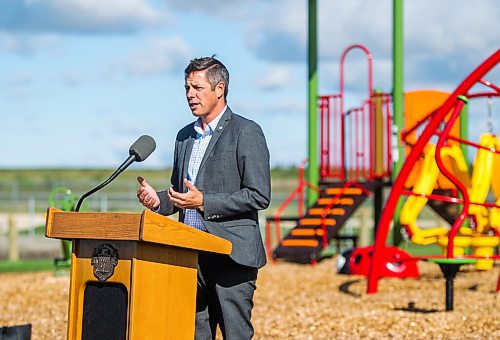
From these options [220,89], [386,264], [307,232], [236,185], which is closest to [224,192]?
[236,185]

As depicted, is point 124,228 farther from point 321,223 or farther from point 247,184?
point 321,223

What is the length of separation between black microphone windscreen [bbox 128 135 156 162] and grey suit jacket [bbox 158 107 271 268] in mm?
289

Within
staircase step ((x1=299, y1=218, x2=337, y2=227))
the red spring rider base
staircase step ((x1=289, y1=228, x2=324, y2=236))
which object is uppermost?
staircase step ((x1=299, y1=218, x2=337, y2=227))

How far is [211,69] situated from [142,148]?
49cm

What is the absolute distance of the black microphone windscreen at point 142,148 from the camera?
394cm

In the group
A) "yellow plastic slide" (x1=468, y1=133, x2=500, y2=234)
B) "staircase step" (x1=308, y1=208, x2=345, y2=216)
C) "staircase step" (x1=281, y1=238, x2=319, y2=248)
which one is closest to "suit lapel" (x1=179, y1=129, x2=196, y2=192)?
"yellow plastic slide" (x1=468, y1=133, x2=500, y2=234)

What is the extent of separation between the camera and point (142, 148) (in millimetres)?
3971

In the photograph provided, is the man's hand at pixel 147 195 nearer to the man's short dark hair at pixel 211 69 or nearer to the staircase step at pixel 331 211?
the man's short dark hair at pixel 211 69

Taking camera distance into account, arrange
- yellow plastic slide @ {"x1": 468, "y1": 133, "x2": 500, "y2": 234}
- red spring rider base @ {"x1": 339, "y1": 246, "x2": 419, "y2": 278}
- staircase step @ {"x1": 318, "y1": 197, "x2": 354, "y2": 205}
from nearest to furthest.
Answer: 1. yellow plastic slide @ {"x1": 468, "y1": 133, "x2": 500, "y2": 234}
2. red spring rider base @ {"x1": 339, "y1": 246, "x2": 419, "y2": 278}
3. staircase step @ {"x1": 318, "y1": 197, "x2": 354, "y2": 205}

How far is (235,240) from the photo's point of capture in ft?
13.8

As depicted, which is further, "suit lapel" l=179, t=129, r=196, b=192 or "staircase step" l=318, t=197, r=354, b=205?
"staircase step" l=318, t=197, r=354, b=205

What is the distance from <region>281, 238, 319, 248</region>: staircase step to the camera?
44.0ft

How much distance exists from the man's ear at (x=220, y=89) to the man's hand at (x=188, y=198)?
0.46 m

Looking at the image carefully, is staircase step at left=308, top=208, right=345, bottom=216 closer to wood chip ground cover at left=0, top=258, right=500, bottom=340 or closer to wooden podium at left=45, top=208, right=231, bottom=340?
wood chip ground cover at left=0, top=258, right=500, bottom=340
